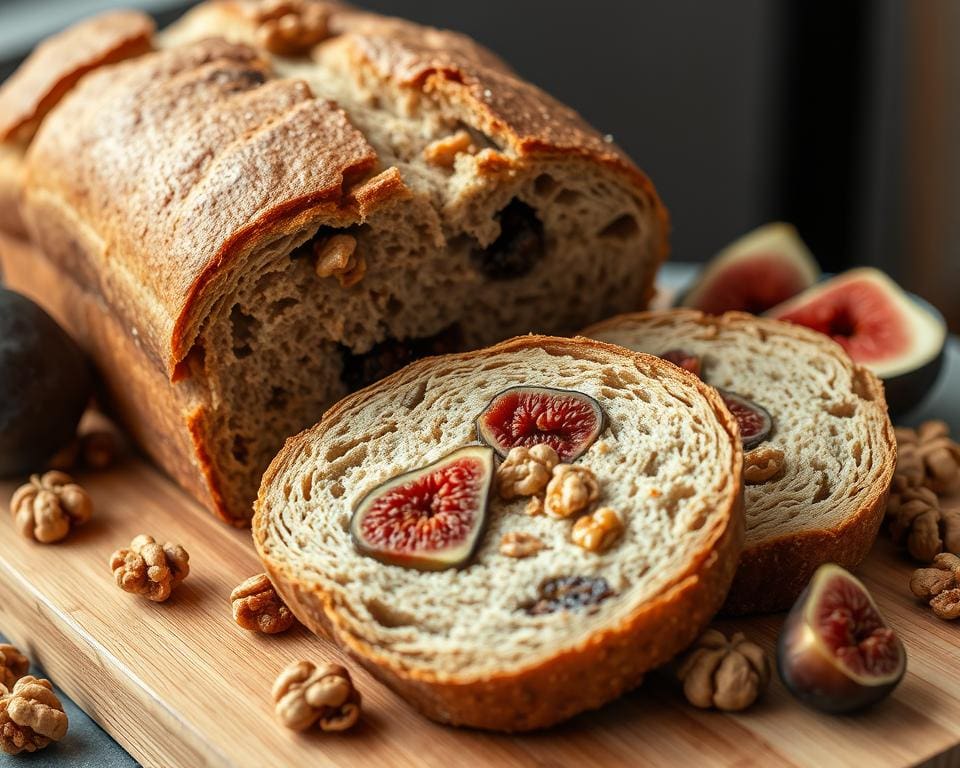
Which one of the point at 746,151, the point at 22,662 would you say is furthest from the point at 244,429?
the point at 746,151

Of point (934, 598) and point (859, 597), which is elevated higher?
point (859, 597)

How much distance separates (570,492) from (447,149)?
1.19m

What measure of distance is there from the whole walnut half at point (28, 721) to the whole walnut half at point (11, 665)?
16 centimetres

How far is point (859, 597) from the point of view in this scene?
271 centimetres

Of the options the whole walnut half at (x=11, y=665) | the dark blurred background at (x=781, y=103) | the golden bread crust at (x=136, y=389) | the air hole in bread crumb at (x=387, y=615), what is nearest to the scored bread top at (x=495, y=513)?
the air hole in bread crumb at (x=387, y=615)

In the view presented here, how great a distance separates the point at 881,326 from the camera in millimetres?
4008

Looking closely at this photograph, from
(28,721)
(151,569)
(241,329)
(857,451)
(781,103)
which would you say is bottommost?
(781,103)

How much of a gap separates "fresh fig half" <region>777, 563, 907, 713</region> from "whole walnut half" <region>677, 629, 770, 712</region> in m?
0.06

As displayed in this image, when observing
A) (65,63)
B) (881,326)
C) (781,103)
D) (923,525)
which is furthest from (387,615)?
(781,103)

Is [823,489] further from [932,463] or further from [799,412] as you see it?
[932,463]

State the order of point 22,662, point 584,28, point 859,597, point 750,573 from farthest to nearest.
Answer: point 584,28, point 22,662, point 750,573, point 859,597

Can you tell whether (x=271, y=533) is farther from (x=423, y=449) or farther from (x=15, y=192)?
(x=15, y=192)

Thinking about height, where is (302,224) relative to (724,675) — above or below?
above

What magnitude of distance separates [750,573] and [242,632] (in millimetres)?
1192
